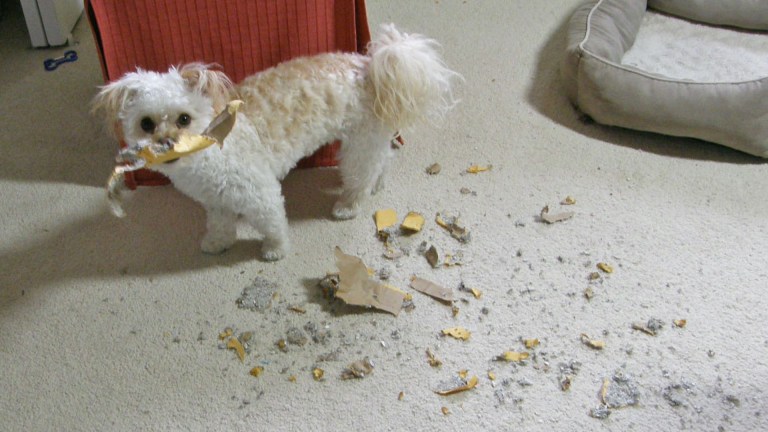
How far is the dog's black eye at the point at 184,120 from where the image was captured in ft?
4.13

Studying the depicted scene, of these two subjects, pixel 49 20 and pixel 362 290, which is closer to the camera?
pixel 362 290

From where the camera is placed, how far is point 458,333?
1360 millimetres

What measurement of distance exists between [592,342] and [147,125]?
1042 millimetres

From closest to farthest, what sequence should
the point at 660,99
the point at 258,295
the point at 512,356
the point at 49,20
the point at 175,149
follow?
the point at 175,149, the point at 512,356, the point at 258,295, the point at 660,99, the point at 49,20

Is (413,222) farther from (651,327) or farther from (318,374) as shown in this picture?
(651,327)

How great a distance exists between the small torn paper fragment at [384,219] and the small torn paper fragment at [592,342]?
54 cm

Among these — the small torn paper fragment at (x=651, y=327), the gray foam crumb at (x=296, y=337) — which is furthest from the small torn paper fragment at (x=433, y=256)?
the small torn paper fragment at (x=651, y=327)

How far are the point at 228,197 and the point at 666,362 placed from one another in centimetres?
102

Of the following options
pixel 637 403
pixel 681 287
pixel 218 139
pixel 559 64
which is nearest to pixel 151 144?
pixel 218 139

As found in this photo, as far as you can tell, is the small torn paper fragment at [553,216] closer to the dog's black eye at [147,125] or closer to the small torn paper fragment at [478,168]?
the small torn paper fragment at [478,168]

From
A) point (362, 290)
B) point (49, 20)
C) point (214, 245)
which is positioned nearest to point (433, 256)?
point (362, 290)

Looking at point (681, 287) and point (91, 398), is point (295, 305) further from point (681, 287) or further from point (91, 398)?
point (681, 287)

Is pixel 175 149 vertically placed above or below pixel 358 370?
above

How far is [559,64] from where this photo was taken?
2121mm
